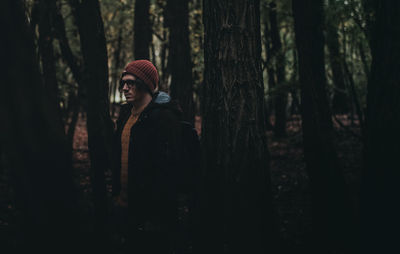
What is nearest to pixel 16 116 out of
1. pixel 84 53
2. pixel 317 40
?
pixel 84 53

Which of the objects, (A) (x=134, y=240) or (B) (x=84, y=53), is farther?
(B) (x=84, y=53)

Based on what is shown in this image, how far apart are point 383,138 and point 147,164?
2254mm

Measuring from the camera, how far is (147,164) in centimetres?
319

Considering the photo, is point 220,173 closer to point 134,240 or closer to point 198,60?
point 134,240

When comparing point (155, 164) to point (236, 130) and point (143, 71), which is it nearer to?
point (236, 130)

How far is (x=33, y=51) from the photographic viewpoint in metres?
1.89

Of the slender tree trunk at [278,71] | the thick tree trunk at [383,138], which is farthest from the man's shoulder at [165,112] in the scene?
the slender tree trunk at [278,71]

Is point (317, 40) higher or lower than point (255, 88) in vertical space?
higher

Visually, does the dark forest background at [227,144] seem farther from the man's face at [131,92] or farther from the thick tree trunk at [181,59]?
the man's face at [131,92]

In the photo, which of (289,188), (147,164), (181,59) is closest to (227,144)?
(147,164)

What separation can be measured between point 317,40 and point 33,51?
3957 mm

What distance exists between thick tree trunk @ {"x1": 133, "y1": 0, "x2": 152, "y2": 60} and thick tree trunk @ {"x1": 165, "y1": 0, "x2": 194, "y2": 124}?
788 millimetres

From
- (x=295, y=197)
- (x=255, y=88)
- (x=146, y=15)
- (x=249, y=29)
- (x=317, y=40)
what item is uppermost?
(x=146, y=15)

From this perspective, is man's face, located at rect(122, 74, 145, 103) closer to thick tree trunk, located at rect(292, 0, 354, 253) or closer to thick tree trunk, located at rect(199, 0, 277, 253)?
thick tree trunk, located at rect(199, 0, 277, 253)
